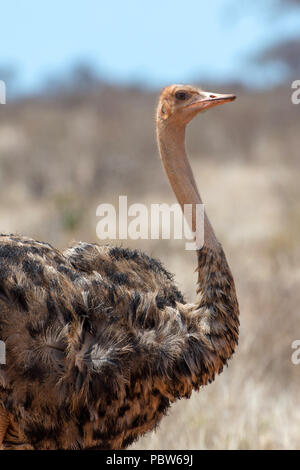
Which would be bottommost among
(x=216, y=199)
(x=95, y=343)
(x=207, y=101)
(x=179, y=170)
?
→ (x=95, y=343)

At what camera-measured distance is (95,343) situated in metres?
3.17

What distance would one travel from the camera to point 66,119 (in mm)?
23562

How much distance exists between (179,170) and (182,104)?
0.34 metres

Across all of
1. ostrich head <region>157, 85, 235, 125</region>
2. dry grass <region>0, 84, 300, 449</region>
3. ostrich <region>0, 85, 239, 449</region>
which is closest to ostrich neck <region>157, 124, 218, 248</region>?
ostrich head <region>157, 85, 235, 125</region>

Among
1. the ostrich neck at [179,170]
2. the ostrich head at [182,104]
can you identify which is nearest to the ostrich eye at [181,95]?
the ostrich head at [182,104]

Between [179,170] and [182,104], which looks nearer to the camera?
[179,170]

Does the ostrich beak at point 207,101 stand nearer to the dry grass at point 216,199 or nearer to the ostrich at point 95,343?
the ostrich at point 95,343

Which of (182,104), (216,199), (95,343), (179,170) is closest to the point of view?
(95,343)

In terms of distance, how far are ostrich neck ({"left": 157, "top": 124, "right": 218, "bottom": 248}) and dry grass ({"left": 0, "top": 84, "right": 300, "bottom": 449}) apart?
141 cm

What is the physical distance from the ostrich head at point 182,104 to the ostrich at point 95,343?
759 mm

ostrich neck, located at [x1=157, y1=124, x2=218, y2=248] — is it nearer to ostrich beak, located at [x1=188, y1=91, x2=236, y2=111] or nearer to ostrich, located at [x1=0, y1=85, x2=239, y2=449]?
ostrich beak, located at [x1=188, y1=91, x2=236, y2=111]

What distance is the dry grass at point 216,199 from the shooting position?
511 centimetres

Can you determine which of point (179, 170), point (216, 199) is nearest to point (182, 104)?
point (179, 170)

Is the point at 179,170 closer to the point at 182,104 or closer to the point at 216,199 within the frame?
the point at 182,104
